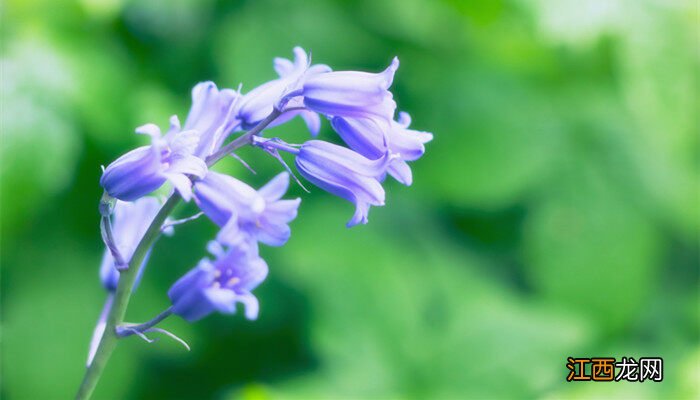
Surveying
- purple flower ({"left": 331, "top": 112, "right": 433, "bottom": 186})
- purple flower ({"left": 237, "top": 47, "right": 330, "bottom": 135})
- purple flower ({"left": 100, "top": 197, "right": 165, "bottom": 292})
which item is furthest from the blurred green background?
purple flower ({"left": 331, "top": 112, "right": 433, "bottom": 186})

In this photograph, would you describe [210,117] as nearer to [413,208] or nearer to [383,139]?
[383,139]

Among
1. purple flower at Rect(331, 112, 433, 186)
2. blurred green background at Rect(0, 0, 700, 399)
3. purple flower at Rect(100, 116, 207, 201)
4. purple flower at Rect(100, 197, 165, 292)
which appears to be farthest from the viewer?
blurred green background at Rect(0, 0, 700, 399)

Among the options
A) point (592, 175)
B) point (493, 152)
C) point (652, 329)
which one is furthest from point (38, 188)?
point (652, 329)

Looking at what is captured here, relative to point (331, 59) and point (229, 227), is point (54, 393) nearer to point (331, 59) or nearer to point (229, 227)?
point (331, 59)

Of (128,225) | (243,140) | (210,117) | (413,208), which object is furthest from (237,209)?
(413,208)

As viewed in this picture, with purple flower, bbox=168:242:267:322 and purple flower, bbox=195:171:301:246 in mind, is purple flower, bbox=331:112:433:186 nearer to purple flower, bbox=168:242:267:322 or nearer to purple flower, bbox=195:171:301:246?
purple flower, bbox=195:171:301:246

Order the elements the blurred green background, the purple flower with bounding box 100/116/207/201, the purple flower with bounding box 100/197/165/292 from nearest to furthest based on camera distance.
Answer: the purple flower with bounding box 100/116/207/201 → the purple flower with bounding box 100/197/165/292 → the blurred green background
